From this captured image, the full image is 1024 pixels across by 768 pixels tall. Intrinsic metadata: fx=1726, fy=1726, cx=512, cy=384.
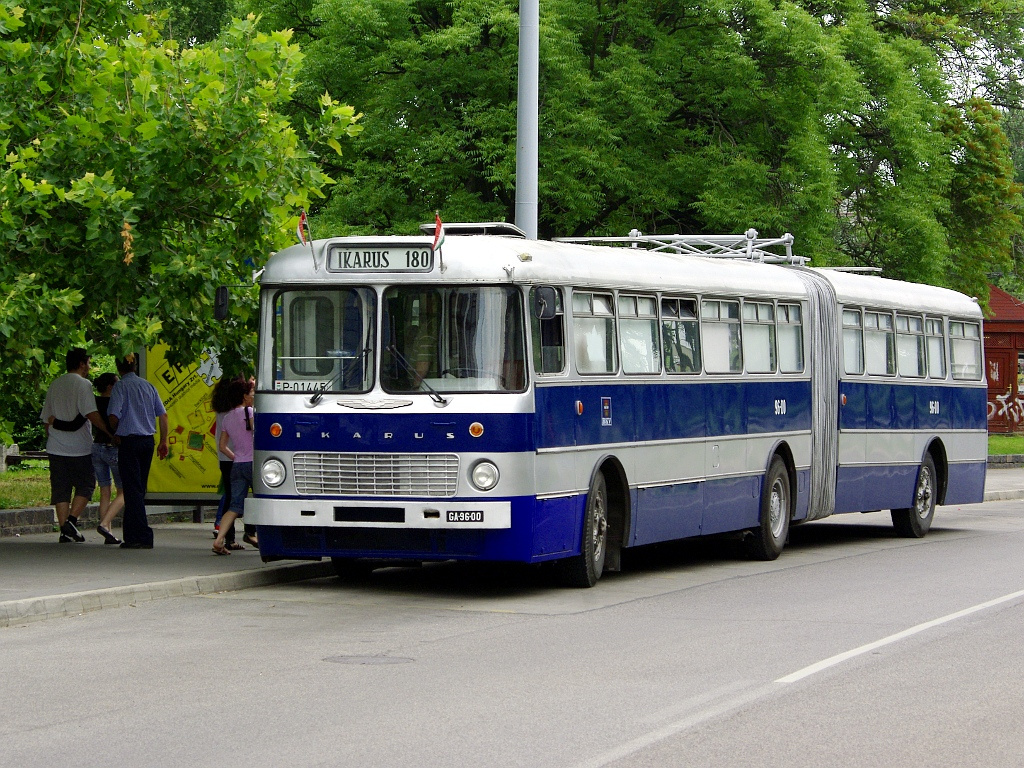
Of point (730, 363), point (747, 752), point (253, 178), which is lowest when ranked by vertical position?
point (747, 752)

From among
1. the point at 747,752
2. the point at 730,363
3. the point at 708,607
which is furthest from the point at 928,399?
the point at 747,752

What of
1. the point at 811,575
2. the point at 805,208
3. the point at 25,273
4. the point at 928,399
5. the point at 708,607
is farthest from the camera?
the point at 805,208

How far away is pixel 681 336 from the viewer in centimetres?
1619

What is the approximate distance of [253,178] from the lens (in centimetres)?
1473

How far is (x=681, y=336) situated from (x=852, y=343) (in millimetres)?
4557

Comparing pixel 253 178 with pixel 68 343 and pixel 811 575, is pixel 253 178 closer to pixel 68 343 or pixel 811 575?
pixel 68 343

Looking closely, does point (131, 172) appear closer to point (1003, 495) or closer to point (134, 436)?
point (134, 436)

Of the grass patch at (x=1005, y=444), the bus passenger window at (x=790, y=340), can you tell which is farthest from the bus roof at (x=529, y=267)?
the grass patch at (x=1005, y=444)

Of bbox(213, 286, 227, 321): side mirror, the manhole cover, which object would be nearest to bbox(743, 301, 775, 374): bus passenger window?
bbox(213, 286, 227, 321): side mirror

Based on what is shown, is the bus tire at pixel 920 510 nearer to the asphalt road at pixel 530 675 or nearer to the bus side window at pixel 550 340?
the asphalt road at pixel 530 675

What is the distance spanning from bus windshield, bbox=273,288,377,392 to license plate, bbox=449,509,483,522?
1240mm

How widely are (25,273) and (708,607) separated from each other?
20.3ft

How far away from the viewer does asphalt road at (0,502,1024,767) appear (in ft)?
25.0

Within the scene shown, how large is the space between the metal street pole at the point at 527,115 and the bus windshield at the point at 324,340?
4.69 meters
